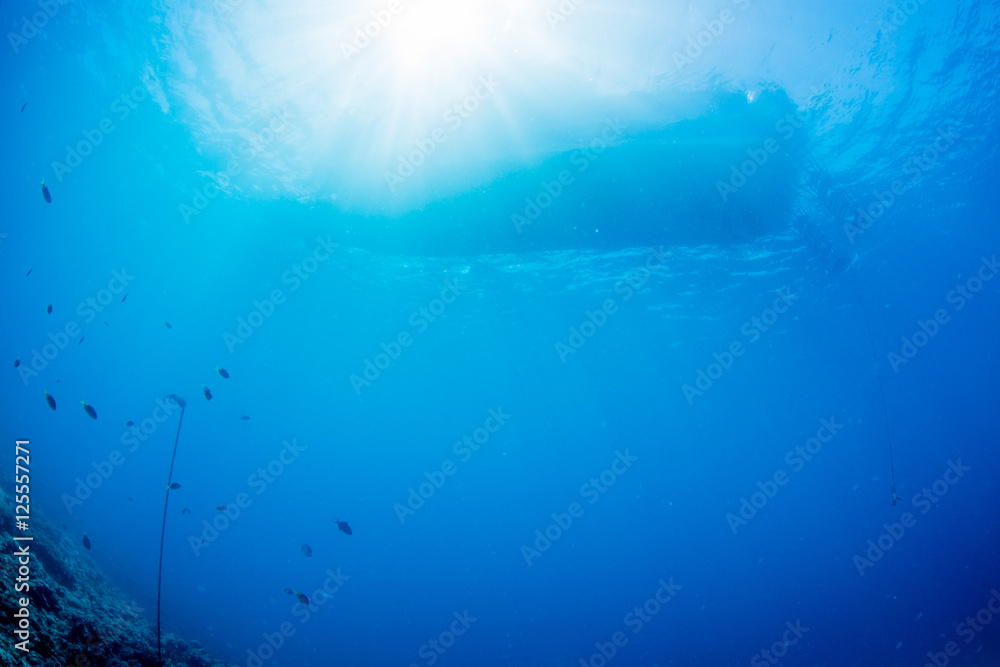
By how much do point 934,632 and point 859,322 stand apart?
2081 cm

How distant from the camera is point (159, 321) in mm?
35312

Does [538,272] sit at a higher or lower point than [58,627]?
higher

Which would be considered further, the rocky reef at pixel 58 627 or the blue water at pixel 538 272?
the blue water at pixel 538 272

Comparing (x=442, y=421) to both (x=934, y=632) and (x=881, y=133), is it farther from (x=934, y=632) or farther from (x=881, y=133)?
(x=881, y=133)

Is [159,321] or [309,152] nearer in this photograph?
[309,152]

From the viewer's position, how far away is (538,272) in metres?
17.8

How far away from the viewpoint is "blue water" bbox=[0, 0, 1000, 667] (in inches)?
346

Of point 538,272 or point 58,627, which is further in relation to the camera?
point 538,272

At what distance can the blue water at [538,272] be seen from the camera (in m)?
8.80

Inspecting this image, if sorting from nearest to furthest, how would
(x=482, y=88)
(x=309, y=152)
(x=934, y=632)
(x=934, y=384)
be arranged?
(x=482, y=88)
(x=309, y=152)
(x=934, y=632)
(x=934, y=384)

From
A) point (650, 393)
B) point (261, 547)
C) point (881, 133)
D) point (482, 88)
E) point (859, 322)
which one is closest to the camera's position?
point (482, 88)

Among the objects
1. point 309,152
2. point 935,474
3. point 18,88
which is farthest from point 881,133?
point 935,474

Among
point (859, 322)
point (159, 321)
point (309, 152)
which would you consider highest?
point (859, 322)

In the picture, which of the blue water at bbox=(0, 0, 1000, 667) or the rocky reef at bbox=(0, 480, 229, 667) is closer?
the rocky reef at bbox=(0, 480, 229, 667)
